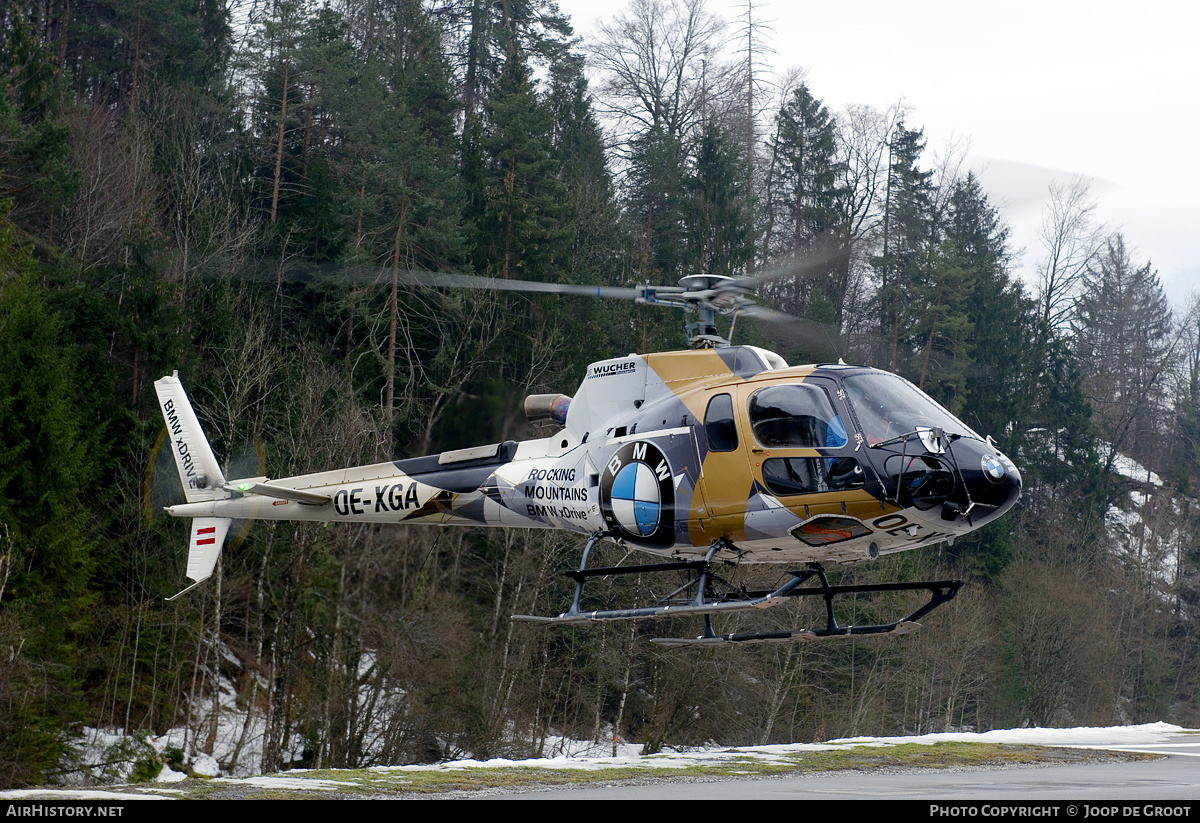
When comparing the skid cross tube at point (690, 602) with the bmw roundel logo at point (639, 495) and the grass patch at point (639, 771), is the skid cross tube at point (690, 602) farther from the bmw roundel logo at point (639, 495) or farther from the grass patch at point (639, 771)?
the grass patch at point (639, 771)

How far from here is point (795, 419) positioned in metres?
10.7

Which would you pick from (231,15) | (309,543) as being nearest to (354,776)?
(309,543)

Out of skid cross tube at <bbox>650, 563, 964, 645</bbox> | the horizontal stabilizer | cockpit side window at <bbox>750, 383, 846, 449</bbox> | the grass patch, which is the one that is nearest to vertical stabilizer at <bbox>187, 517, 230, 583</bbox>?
the horizontal stabilizer

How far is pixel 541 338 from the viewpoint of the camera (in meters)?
29.9

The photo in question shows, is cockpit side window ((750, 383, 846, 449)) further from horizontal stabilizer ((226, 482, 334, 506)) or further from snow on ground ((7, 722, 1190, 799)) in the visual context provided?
snow on ground ((7, 722, 1190, 799))

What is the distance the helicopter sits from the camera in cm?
1035

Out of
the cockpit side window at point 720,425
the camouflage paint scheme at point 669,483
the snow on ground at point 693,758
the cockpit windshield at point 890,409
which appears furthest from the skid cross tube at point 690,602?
the snow on ground at point 693,758

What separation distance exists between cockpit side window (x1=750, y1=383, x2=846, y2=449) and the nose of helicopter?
1.04m

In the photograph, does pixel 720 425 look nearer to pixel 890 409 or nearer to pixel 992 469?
pixel 890 409

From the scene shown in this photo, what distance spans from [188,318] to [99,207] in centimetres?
499

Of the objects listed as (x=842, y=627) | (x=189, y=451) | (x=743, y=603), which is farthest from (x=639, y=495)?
(x=189, y=451)

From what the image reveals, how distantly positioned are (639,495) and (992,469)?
3.38m

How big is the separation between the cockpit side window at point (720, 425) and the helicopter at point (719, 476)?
0.05 feet

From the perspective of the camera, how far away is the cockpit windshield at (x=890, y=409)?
34.1 feet
